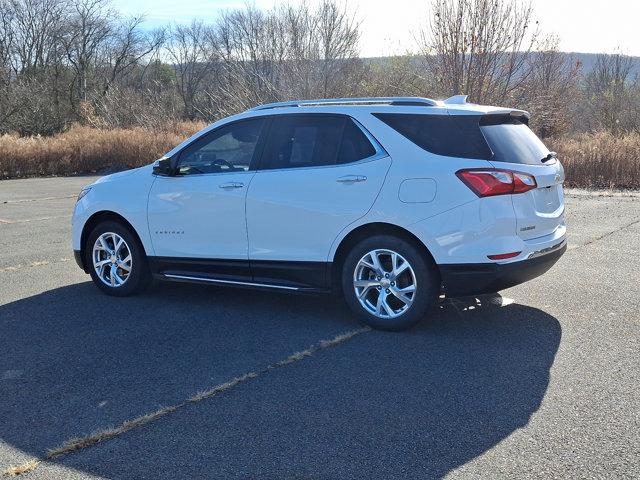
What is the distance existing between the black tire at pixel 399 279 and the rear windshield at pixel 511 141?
95cm

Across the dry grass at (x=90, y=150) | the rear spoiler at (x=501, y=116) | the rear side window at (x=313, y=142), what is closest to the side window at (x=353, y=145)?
the rear side window at (x=313, y=142)

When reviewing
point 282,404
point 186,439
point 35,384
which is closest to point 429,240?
point 282,404

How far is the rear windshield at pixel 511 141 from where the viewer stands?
5.67 meters

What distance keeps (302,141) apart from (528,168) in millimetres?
1897

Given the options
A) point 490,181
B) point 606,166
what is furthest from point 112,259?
point 606,166

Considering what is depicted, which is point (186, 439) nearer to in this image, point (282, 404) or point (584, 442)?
point (282, 404)

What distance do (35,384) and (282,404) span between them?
5.49ft

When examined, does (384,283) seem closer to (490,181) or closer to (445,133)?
(490,181)

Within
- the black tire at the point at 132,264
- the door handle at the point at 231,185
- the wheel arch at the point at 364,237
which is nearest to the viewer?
the wheel arch at the point at 364,237

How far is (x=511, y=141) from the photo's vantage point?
5844 millimetres

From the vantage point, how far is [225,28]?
62219mm

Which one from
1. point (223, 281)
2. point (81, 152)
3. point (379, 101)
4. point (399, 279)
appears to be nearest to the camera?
point (399, 279)

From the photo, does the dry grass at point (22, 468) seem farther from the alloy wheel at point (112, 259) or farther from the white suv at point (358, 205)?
the alloy wheel at point (112, 259)

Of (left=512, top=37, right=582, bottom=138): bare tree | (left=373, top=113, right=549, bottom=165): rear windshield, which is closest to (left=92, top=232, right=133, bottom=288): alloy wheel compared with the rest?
(left=373, top=113, right=549, bottom=165): rear windshield
